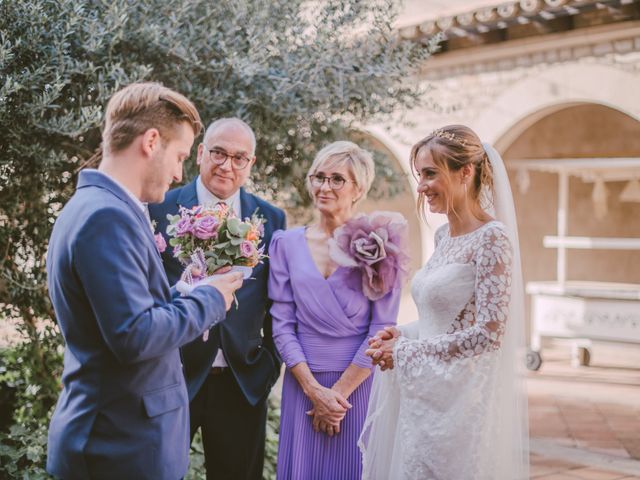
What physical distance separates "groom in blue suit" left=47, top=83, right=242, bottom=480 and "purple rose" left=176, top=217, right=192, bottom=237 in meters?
0.40

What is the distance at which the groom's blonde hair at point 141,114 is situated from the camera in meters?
2.22

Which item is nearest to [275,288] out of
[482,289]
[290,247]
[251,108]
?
[290,247]

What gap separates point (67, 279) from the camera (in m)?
2.10

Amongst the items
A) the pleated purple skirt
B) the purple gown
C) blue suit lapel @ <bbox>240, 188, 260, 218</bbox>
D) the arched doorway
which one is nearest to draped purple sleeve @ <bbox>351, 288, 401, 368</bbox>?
the purple gown

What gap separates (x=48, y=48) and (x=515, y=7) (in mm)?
6531

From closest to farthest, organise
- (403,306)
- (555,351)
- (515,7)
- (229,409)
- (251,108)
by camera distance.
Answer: (229,409) → (251,108) → (515,7) → (555,351) → (403,306)

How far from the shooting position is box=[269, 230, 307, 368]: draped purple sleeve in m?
3.44

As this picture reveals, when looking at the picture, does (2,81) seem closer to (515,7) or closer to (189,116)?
(189,116)

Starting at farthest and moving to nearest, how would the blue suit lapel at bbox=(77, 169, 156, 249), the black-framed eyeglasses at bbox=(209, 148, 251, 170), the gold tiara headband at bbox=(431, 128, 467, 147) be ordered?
1. the black-framed eyeglasses at bbox=(209, 148, 251, 170)
2. the gold tiara headband at bbox=(431, 128, 467, 147)
3. the blue suit lapel at bbox=(77, 169, 156, 249)

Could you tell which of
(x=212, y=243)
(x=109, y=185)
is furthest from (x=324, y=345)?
(x=109, y=185)

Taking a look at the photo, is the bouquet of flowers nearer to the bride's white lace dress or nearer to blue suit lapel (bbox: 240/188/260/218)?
the bride's white lace dress

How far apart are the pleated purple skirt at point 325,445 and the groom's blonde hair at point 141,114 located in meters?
1.56

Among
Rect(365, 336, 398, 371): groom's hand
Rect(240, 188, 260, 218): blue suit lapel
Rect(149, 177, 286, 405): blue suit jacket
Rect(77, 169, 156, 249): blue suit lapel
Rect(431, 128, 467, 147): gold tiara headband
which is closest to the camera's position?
Rect(77, 169, 156, 249): blue suit lapel

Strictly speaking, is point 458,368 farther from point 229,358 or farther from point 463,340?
point 229,358
